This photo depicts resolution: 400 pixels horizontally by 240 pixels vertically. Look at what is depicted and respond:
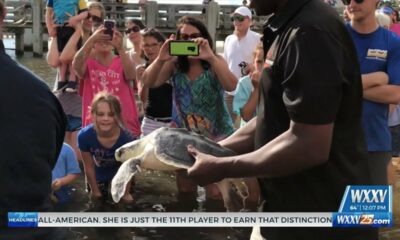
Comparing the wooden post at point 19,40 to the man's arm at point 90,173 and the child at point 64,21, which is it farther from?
the man's arm at point 90,173

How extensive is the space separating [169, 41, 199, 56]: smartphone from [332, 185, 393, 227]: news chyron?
2399 millimetres

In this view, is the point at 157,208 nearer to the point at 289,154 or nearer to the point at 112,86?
the point at 112,86

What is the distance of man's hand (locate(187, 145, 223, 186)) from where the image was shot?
1985 millimetres

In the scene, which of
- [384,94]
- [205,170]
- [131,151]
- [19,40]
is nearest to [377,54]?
[384,94]

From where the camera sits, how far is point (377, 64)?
3.52 meters

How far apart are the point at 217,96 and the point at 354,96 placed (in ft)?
10.3

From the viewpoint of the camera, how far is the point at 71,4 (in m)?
6.92

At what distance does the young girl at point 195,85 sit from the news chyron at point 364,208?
256 centimetres

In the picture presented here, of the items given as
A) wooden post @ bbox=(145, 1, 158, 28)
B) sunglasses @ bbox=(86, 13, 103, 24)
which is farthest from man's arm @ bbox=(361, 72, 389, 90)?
wooden post @ bbox=(145, 1, 158, 28)

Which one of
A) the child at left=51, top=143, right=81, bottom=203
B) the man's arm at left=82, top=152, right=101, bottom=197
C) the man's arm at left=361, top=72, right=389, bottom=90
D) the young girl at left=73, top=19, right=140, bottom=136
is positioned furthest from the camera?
the young girl at left=73, top=19, right=140, bottom=136

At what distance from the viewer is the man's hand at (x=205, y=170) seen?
6.51 ft

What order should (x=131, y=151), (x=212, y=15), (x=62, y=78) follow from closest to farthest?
(x=131, y=151) → (x=62, y=78) → (x=212, y=15)

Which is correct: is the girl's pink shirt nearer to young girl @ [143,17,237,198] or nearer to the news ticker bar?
young girl @ [143,17,237,198]

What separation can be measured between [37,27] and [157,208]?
21.2 m
